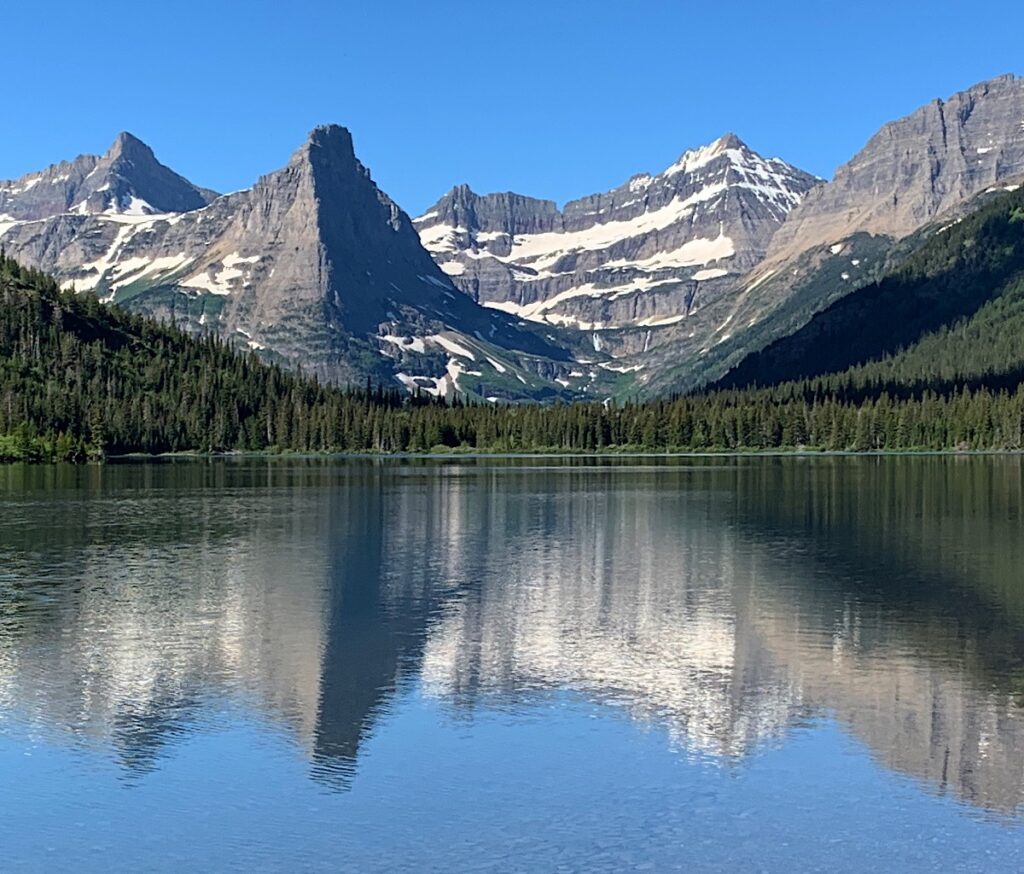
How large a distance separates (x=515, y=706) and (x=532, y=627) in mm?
14472

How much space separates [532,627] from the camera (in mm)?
58906

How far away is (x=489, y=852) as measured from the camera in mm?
30516

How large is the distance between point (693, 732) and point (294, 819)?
13.6 metres

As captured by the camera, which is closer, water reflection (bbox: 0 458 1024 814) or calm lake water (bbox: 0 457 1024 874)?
calm lake water (bbox: 0 457 1024 874)

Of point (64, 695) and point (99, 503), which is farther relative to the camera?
point (99, 503)

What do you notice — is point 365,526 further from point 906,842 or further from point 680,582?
point 906,842

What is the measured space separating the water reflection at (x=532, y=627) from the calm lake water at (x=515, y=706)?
0.79 feet

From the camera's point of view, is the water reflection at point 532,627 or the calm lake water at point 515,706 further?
the water reflection at point 532,627

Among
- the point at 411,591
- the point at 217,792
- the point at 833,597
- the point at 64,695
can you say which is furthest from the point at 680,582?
the point at 217,792

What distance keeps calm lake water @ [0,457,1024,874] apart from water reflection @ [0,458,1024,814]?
0.24 meters

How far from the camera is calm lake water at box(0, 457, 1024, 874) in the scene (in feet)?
104

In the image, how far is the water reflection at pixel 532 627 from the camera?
42.1m

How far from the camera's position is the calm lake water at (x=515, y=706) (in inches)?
1246

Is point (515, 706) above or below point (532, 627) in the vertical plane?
below
